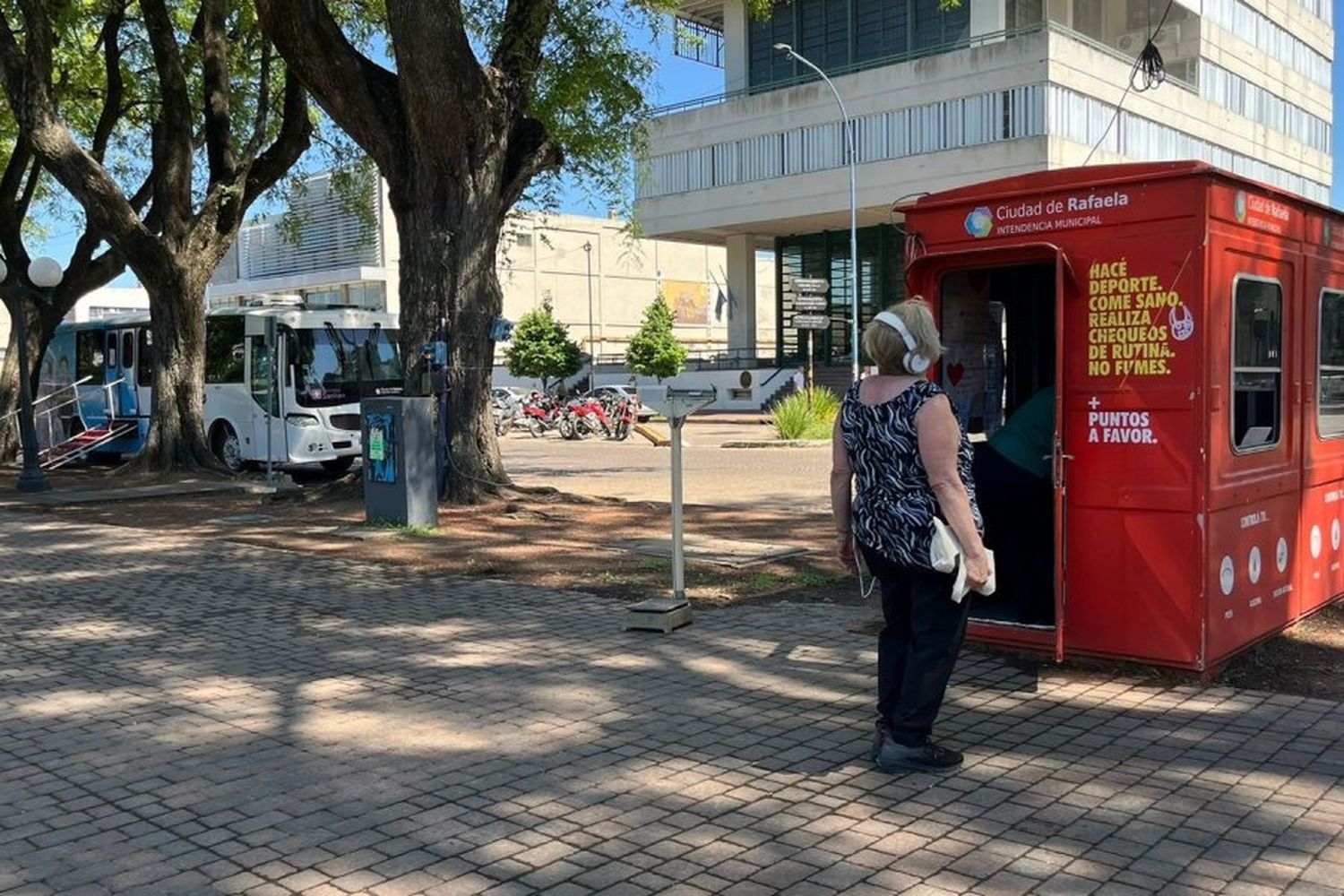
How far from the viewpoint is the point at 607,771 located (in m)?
4.93

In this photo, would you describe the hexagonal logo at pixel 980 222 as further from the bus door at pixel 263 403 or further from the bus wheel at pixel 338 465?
the bus wheel at pixel 338 465

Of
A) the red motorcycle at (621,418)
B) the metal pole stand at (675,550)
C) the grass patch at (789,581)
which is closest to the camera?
the metal pole stand at (675,550)

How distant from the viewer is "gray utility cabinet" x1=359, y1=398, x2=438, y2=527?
39.7ft

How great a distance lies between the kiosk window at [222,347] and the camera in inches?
841

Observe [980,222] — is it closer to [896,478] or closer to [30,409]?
[896,478]

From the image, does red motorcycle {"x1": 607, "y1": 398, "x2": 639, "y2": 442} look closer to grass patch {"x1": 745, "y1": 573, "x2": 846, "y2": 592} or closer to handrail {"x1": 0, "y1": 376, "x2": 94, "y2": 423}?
handrail {"x1": 0, "y1": 376, "x2": 94, "y2": 423}

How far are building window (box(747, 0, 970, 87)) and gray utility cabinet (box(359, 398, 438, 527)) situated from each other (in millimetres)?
40000

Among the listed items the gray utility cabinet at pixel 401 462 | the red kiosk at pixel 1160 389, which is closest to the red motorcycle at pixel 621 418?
the gray utility cabinet at pixel 401 462

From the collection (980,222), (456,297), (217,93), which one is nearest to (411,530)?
(456,297)

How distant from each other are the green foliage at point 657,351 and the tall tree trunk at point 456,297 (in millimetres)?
45486

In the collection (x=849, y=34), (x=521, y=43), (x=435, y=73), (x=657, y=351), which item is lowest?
(x=657, y=351)

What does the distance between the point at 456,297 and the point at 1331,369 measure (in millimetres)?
8855

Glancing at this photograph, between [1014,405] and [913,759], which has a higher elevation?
[1014,405]

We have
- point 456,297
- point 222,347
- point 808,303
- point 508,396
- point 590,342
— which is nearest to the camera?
point 456,297
